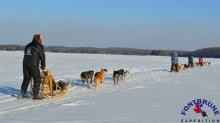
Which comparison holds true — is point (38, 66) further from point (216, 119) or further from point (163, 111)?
point (216, 119)

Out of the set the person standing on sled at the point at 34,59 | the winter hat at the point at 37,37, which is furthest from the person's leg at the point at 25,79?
the winter hat at the point at 37,37

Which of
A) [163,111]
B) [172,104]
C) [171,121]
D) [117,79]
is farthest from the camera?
[117,79]

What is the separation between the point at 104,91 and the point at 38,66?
235 centimetres

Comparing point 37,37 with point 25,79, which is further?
point 25,79

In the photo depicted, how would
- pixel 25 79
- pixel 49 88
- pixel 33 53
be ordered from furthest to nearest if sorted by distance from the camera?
pixel 49 88, pixel 25 79, pixel 33 53

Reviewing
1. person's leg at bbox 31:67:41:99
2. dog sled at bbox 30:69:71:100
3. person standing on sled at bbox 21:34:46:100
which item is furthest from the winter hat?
dog sled at bbox 30:69:71:100

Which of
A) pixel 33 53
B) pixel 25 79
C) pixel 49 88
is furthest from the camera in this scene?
pixel 49 88

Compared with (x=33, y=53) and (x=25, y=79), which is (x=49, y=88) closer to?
(x=25, y=79)

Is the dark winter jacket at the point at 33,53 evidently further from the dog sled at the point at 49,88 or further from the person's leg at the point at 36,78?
the dog sled at the point at 49,88

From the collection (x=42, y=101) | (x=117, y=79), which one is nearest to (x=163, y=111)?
(x=42, y=101)

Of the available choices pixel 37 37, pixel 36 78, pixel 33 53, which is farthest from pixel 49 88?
pixel 37 37

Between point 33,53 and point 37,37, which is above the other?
point 37,37

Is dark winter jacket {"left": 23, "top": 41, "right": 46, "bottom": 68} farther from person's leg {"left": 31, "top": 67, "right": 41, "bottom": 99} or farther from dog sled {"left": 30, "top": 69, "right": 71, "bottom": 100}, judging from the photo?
dog sled {"left": 30, "top": 69, "right": 71, "bottom": 100}

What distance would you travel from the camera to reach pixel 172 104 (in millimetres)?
8594
